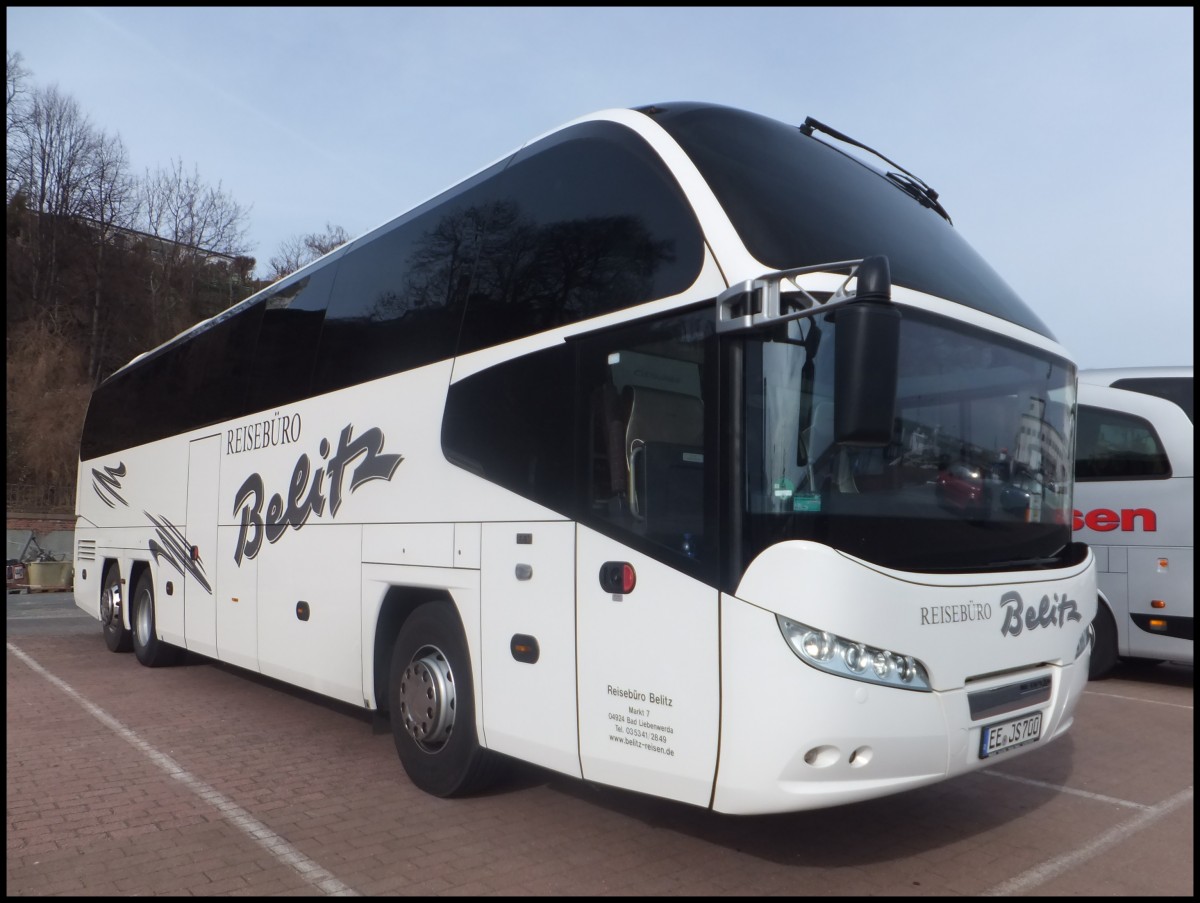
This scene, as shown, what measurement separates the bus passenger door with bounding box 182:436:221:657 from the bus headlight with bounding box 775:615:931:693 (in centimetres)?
699

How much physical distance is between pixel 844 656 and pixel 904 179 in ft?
11.0

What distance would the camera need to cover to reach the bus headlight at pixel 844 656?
13.3ft

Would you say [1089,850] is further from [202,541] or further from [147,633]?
[147,633]

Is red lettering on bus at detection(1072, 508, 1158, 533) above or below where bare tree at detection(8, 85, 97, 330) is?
below

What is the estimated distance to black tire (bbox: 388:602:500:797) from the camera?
5777 mm

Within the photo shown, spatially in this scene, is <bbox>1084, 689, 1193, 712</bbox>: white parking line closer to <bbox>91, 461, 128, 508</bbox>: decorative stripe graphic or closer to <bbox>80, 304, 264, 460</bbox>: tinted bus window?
<bbox>80, 304, 264, 460</bbox>: tinted bus window

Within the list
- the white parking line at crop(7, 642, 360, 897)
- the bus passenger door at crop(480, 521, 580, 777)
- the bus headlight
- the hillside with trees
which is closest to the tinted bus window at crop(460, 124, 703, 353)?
the bus passenger door at crop(480, 521, 580, 777)

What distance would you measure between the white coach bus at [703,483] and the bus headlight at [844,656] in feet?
0.04

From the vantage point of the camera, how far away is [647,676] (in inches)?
178

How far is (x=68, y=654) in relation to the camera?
506 inches

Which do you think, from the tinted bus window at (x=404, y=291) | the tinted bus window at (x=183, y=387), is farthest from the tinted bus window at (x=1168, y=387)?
the tinted bus window at (x=183, y=387)

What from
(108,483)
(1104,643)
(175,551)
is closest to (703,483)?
(175,551)

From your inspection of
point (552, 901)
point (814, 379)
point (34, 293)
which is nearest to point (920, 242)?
point (814, 379)

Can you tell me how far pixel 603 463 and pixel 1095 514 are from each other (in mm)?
7857
